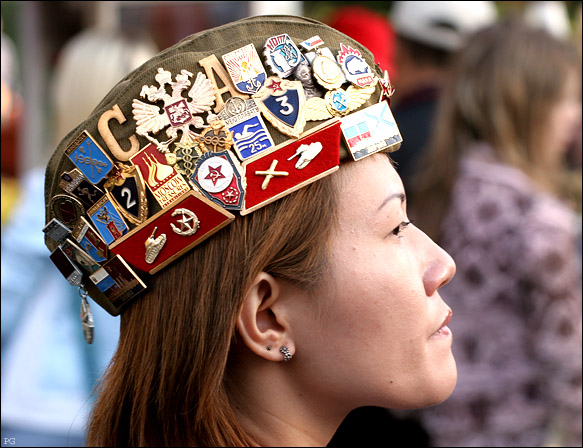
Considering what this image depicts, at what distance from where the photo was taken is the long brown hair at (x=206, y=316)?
59.2 inches

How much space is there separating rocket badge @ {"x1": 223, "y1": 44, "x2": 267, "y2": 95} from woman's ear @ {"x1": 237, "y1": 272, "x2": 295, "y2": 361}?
1.34 feet

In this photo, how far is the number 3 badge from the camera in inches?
59.1

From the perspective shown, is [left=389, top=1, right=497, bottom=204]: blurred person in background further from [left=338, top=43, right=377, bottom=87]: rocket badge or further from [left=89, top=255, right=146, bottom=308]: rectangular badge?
[left=89, top=255, right=146, bottom=308]: rectangular badge

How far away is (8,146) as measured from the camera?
5.90 metres

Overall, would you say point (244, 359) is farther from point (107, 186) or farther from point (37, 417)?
point (37, 417)

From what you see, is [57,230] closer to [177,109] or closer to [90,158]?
[90,158]

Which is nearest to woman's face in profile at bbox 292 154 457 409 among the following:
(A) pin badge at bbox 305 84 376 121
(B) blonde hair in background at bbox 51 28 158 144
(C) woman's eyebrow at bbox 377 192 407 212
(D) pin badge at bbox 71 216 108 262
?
(C) woman's eyebrow at bbox 377 192 407 212

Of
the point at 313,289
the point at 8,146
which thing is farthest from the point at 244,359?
the point at 8,146

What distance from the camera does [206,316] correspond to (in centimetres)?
152

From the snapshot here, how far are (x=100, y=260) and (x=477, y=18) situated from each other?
11.8 feet

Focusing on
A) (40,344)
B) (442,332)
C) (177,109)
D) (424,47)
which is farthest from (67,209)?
(424,47)

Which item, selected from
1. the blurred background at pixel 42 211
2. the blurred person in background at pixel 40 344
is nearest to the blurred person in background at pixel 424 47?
the blurred background at pixel 42 211

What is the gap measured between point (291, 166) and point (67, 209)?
1.75 ft

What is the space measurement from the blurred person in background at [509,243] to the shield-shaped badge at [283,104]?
1.58 meters
